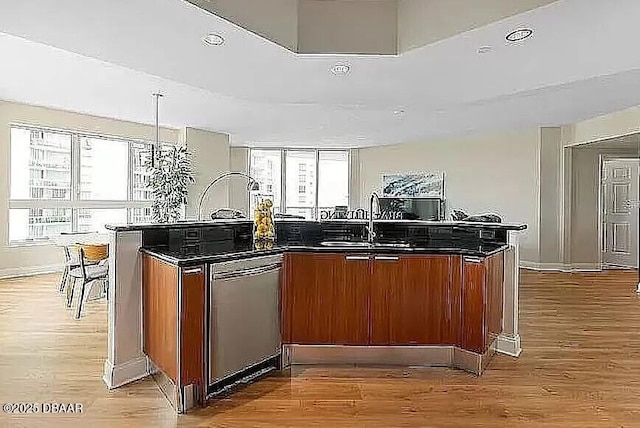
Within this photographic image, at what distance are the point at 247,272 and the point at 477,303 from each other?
1.56m

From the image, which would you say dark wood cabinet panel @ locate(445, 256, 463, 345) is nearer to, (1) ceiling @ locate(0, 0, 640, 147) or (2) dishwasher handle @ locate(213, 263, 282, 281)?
(2) dishwasher handle @ locate(213, 263, 282, 281)

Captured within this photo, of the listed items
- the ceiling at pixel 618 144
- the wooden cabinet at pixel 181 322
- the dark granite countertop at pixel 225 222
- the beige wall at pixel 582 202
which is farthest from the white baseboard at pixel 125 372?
the beige wall at pixel 582 202

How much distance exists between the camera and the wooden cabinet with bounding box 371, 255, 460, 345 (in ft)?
12.3

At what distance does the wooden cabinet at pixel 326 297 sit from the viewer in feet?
12.3

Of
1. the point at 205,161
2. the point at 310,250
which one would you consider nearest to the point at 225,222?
the point at 310,250

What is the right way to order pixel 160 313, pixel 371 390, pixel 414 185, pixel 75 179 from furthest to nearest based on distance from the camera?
pixel 414 185
pixel 75 179
pixel 371 390
pixel 160 313

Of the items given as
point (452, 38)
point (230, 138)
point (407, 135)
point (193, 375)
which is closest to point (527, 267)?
point (407, 135)

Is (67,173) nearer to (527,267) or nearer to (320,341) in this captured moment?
(320,341)

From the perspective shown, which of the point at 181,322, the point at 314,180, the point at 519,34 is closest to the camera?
the point at 181,322

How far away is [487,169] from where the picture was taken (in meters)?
10.5

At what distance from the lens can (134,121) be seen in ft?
30.8

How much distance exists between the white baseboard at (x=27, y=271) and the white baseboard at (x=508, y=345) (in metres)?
6.93

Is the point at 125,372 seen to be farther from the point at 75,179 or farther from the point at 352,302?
the point at 75,179

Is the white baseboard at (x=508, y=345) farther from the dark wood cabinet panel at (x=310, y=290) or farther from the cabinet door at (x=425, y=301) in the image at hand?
the dark wood cabinet panel at (x=310, y=290)
